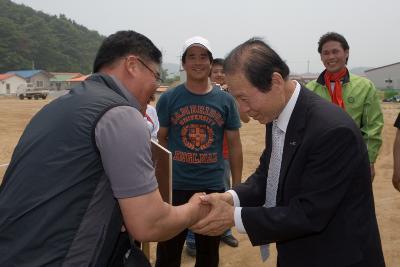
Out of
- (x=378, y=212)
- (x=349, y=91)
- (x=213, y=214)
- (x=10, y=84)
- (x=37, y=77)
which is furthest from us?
(x=37, y=77)

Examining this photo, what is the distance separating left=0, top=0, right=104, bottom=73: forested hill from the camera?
7675 cm

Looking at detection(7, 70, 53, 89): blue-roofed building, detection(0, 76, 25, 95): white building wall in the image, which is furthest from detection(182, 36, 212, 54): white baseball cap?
detection(7, 70, 53, 89): blue-roofed building

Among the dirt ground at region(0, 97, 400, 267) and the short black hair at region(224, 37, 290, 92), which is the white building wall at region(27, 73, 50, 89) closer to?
the dirt ground at region(0, 97, 400, 267)

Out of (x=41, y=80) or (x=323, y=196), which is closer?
(x=323, y=196)

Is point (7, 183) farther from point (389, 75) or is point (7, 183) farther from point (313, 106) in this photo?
point (389, 75)

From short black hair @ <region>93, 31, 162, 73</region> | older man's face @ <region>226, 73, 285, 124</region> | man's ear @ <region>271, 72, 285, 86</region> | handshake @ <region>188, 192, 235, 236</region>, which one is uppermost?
short black hair @ <region>93, 31, 162, 73</region>

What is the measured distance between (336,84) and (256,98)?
285 centimetres

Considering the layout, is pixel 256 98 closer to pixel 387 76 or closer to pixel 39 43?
pixel 387 76

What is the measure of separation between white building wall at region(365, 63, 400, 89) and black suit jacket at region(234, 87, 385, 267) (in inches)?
2773

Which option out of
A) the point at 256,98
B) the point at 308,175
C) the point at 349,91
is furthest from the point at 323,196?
the point at 349,91

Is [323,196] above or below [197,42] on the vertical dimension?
below

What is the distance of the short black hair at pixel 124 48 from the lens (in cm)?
212

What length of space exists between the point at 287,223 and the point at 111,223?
83 centimetres

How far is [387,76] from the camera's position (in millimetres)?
68812
